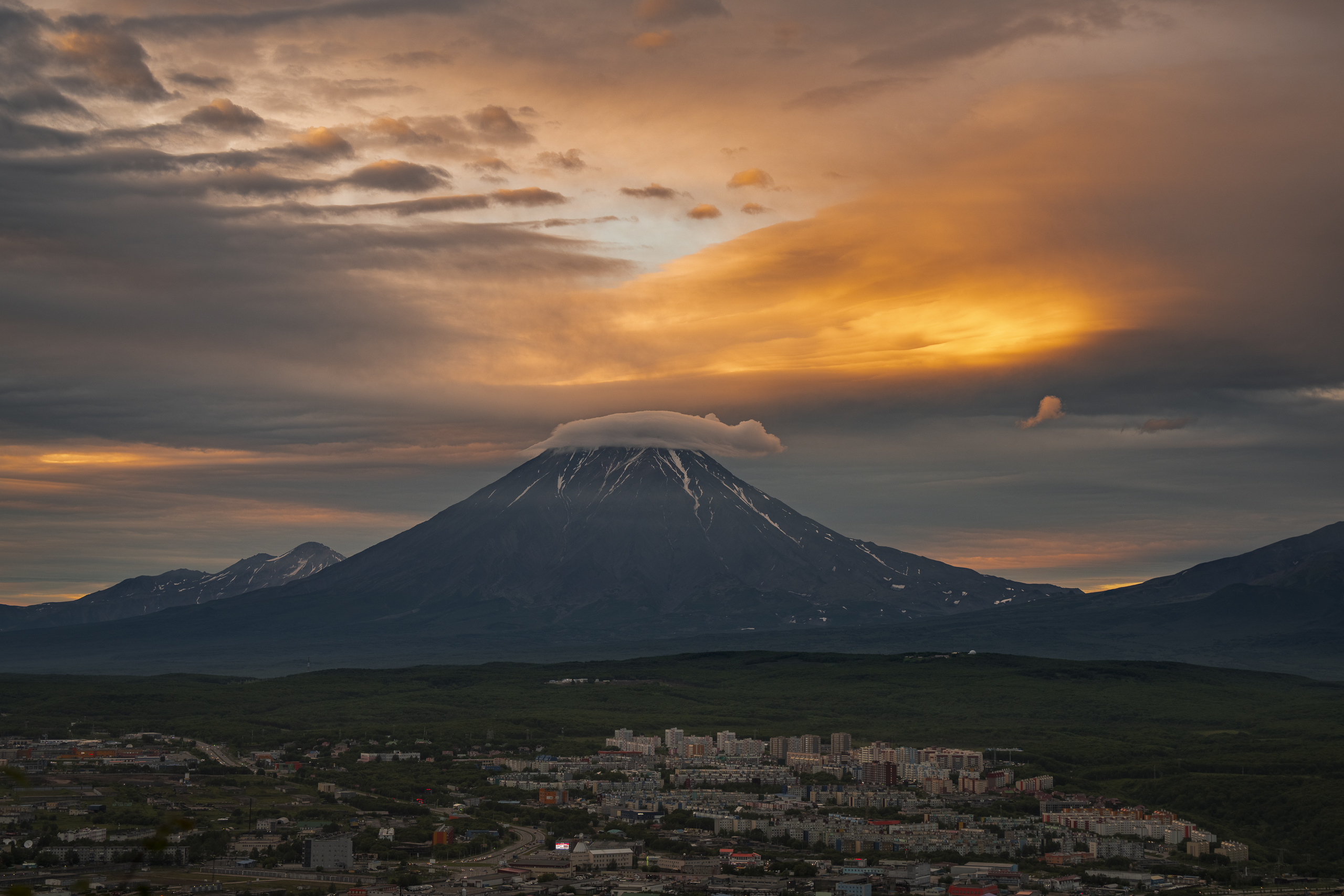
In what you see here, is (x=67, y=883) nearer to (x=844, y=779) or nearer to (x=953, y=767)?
(x=844, y=779)

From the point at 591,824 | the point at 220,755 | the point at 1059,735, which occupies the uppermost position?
the point at 220,755

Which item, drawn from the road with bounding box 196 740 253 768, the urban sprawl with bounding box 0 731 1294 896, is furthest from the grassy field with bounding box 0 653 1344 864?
the urban sprawl with bounding box 0 731 1294 896

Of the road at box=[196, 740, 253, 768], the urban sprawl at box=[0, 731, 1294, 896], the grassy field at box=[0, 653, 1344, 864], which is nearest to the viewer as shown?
the urban sprawl at box=[0, 731, 1294, 896]

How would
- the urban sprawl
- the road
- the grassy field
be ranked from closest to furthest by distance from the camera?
the urban sprawl, the grassy field, the road

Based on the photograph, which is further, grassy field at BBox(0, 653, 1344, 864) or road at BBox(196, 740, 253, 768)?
road at BBox(196, 740, 253, 768)

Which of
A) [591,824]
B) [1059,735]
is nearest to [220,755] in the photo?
[591,824]

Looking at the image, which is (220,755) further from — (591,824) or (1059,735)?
(1059,735)

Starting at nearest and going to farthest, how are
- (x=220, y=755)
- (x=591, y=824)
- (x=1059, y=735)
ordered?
(x=591, y=824) < (x=220, y=755) < (x=1059, y=735)

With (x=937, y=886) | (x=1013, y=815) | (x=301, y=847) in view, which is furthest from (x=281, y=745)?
(x=937, y=886)

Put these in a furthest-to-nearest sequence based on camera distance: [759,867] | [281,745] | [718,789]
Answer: [281,745] < [718,789] < [759,867]

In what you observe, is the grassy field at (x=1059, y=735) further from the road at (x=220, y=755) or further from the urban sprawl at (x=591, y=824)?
the urban sprawl at (x=591, y=824)

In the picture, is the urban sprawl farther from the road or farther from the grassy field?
the grassy field
